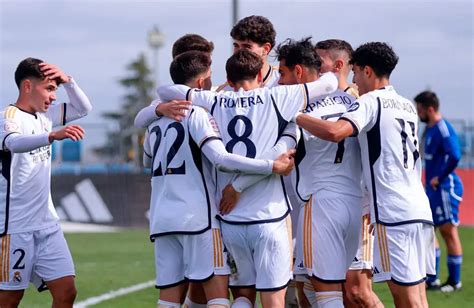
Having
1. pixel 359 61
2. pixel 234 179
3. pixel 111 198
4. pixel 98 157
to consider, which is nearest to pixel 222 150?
pixel 234 179

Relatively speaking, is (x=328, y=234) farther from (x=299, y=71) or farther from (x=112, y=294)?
(x=112, y=294)

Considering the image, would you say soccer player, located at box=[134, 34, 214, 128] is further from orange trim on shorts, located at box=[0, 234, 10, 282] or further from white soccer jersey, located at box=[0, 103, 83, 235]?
orange trim on shorts, located at box=[0, 234, 10, 282]

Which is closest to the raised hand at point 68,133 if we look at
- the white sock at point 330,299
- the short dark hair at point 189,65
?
the short dark hair at point 189,65

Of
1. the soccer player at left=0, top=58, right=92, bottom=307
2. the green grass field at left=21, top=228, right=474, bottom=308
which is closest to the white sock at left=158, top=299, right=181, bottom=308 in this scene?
the soccer player at left=0, top=58, right=92, bottom=307

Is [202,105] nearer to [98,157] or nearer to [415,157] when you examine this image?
[415,157]

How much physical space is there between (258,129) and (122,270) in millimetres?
8050

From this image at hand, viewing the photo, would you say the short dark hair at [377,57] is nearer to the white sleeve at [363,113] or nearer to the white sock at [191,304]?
the white sleeve at [363,113]

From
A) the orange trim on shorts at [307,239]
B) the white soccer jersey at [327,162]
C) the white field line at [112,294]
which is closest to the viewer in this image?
the orange trim on shorts at [307,239]

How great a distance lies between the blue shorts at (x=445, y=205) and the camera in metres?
13.3

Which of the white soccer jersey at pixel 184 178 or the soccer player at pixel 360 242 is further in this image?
the soccer player at pixel 360 242

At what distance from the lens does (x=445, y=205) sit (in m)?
13.4

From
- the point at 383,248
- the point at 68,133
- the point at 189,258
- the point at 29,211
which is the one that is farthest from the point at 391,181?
the point at 29,211

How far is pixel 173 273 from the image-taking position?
26.2 ft

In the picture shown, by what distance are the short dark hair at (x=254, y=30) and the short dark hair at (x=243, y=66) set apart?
1.17 meters
